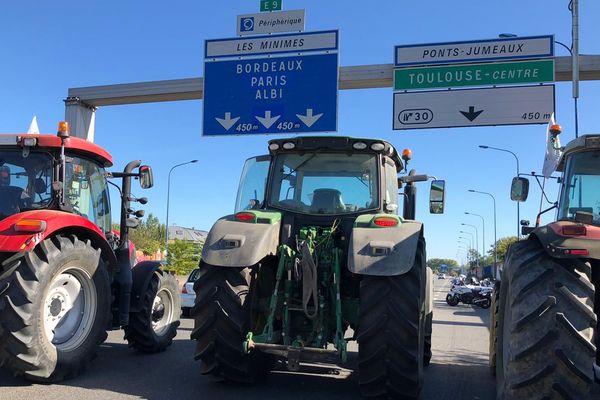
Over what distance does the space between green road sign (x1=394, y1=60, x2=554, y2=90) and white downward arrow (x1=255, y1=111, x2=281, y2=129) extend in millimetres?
2321

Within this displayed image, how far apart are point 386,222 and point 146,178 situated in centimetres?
366

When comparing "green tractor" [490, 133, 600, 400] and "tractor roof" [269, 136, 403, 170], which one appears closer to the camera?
"green tractor" [490, 133, 600, 400]

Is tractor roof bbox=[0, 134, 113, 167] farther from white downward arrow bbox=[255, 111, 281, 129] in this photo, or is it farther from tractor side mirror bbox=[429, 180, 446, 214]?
tractor side mirror bbox=[429, 180, 446, 214]

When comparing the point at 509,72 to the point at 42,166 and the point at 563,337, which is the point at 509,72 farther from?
the point at 42,166

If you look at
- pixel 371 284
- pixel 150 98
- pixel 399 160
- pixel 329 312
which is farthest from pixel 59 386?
pixel 150 98

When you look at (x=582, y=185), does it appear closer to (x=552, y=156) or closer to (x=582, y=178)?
(x=582, y=178)

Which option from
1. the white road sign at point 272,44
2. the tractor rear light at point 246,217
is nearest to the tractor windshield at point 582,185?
the tractor rear light at point 246,217

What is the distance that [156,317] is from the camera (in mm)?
7922

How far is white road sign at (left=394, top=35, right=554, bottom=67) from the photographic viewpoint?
9.38 meters

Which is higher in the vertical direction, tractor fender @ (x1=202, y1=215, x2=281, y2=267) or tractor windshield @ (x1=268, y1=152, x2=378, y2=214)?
tractor windshield @ (x1=268, y1=152, x2=378, y2=214)

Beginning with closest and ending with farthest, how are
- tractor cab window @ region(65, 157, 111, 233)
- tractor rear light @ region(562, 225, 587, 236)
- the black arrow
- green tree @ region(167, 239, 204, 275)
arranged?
tractor rear light @ region(562, 225, 587, 236), tractor cab window @ region(65, 157, 111, 233), the black arrow, green tree @ region(167, 239, 204, 275)

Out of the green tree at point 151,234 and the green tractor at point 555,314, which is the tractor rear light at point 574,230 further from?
the green tree at point 151,234

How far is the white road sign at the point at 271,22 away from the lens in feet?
33.3

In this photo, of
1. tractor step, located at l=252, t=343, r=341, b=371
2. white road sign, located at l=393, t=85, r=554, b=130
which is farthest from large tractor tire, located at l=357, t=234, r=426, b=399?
white road sign, located at l=393, t=85, r=554, b=130
